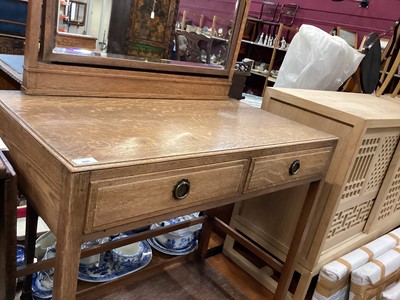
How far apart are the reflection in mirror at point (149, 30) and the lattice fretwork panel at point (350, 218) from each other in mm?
876

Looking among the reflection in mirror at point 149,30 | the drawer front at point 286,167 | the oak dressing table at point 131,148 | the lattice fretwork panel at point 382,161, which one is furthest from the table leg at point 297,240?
the reflection in mirror at point 149,30

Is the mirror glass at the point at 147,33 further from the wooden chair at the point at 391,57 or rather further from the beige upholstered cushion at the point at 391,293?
the beige upholstered cushion at the point at 391,293

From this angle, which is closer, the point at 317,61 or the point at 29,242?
the point at 29,242

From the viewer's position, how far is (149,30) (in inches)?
56.2

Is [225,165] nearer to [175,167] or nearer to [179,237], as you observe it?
[175,167]

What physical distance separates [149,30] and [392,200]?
162 centimetres

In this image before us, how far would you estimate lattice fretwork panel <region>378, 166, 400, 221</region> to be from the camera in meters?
1.99

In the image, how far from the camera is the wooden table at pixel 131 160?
759 mm

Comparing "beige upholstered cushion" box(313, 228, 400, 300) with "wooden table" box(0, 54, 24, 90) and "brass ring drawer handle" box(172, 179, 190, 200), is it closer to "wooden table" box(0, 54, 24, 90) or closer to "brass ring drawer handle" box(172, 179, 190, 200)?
"brass ring drawer handle" box(172, 179, 190, 200)

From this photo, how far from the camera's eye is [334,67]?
78.0 inches

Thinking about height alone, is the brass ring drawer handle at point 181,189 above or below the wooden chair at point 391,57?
below

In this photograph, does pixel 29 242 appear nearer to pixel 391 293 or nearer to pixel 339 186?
pixel 339 186

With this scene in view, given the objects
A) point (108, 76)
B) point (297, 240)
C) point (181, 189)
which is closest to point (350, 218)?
point (297, 240)

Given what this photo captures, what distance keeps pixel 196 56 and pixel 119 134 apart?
2.46ft
